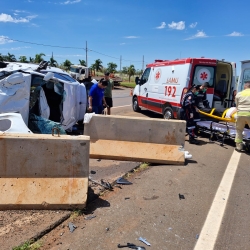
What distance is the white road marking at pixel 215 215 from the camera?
277 centimetres

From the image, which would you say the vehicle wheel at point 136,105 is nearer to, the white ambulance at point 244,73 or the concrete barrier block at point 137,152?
the white ambulance at point 244,73

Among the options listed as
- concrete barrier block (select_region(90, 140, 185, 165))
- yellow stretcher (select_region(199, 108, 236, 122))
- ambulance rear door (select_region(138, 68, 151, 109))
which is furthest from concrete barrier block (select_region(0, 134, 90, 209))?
ambulance rear door (select_region(138, 68, 151, 109))

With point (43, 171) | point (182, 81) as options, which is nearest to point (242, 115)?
point (182, 81)

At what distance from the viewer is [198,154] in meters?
6.06

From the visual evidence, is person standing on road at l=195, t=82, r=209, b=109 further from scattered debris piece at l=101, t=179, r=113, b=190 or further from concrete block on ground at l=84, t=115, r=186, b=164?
scattered debris piece at l=101, t=179, r=113, b=190

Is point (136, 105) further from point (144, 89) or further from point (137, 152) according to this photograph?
point (137, 152)

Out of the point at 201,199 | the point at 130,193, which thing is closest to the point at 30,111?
the point at 130,193

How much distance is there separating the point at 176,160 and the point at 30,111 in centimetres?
322

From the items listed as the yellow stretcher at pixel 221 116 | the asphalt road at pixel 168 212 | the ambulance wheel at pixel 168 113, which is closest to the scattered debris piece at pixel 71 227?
the asphalt road at pixel 168 212

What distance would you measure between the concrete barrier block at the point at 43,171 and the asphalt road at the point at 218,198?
1.40 m

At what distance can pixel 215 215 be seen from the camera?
333 centimetres

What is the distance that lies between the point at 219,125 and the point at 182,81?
5.76ft

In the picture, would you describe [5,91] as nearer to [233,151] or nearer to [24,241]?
[24,241]

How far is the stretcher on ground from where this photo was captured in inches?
270
